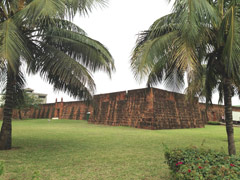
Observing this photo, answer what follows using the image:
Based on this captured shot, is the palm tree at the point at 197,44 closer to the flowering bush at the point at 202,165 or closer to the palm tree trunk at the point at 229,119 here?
the palm tree trunk at the point at 229,119

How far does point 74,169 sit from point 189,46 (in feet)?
12.2

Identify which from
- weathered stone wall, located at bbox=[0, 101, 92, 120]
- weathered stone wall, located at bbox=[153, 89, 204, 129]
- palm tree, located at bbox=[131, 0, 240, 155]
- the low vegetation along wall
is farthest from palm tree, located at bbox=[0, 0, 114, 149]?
weathered stone wall, located at bbox=[0, 101, 92, 120]

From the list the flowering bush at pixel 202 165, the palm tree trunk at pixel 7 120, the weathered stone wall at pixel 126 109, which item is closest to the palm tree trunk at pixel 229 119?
the flowering bush at pixel 202 165

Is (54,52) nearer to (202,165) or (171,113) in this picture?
(202,165)

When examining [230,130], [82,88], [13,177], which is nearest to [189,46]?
[230,130]

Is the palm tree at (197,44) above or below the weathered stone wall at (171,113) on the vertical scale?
above

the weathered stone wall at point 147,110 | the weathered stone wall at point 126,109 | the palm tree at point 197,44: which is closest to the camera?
the palm tree at point 197,44

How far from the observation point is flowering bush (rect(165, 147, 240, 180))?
2135 mm

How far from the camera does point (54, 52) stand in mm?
5445

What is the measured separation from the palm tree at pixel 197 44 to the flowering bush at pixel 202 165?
1768 mm

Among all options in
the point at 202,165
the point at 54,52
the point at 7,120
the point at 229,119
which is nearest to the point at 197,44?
the point at 229,119

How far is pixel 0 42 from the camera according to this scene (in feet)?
13.3

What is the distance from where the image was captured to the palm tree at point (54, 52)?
15.9 ft

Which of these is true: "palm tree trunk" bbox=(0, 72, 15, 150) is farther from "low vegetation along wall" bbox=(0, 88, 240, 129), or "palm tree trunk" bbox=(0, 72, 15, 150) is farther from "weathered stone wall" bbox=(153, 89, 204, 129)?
"weathered stone wall" bbox=(153, 89, 204, 129)
